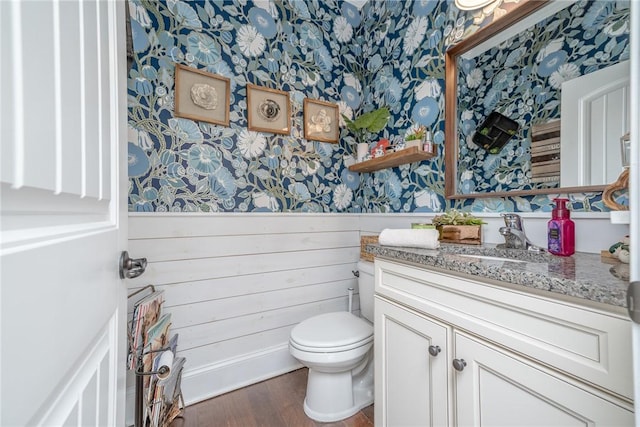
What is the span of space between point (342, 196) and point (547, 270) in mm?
1431

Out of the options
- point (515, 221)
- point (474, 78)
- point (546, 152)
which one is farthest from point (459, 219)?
point (474, 78)

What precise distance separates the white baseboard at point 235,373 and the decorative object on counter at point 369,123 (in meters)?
1.66

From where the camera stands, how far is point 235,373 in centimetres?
155

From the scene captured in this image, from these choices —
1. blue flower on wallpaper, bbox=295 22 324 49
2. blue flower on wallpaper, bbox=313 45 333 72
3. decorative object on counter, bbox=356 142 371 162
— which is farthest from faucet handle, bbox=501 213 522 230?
blue flower on wallpaper, bbox=295 22 324 49

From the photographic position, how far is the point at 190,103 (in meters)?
1.47

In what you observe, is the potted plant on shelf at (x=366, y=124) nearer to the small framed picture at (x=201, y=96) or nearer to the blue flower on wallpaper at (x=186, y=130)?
the small framed picture at (x=201, y=96)

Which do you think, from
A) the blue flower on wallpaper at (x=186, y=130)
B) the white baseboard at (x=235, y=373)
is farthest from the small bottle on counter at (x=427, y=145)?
the white baseboard at (x=235, y=373)

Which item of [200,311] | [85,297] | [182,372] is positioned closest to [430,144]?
[85,297]

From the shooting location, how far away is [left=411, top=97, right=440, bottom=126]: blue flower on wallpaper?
4.87 ft

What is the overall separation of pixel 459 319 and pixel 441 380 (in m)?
0.23

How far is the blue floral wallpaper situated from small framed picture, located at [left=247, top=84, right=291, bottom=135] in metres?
0.05

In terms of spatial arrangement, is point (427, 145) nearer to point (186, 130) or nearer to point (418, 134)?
point (418, 134)

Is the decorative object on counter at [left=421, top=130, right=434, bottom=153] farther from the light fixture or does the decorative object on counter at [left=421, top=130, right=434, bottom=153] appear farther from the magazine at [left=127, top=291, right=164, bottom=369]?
the magazine at [left=127, top=291, right=164, bottom=369]

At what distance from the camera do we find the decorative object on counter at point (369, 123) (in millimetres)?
1778
